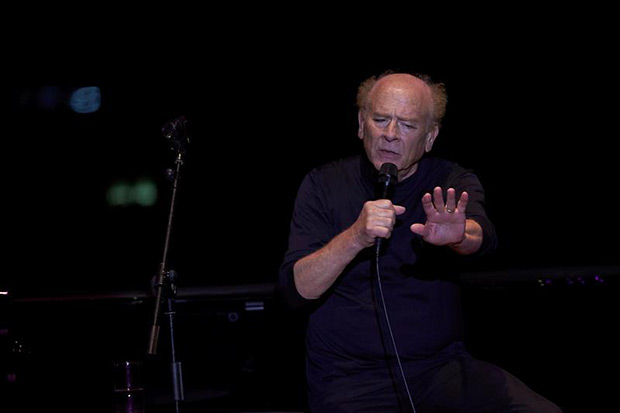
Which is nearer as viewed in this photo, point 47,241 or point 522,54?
point 522,54


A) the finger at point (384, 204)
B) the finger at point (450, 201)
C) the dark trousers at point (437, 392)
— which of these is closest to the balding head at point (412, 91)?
the finger at point (450, 201)

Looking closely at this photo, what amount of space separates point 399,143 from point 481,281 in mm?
1604

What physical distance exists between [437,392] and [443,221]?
672mm

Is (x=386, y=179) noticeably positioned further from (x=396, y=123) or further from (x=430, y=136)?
(x=430, y=136)

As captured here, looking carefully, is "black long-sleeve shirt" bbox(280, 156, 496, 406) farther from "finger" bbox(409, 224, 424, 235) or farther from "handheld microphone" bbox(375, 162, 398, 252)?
"handheld microphone" bbox(375, 162, 398, 252)

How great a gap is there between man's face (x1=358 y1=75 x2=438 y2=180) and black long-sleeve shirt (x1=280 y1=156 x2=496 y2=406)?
0.14m

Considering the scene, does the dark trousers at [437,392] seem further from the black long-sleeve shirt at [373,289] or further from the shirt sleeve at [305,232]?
the shirt sleeve at [305,232]

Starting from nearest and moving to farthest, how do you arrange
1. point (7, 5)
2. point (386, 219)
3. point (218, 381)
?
point (386, 219) → point (218, 381) → point (7, 5)

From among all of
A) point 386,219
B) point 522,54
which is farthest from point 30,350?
point 522,54

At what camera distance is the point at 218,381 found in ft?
14.6

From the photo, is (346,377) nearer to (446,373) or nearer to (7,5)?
(446,373)

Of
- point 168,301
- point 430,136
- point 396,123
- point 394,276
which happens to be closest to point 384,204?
point 394,276

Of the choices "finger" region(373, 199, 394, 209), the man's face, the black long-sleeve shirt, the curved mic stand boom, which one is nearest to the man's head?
the man's face

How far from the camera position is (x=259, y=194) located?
5.41 metres
